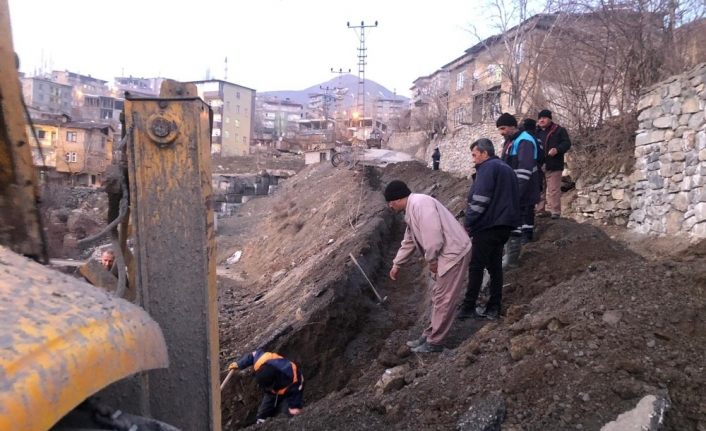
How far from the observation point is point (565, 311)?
431 centimetres

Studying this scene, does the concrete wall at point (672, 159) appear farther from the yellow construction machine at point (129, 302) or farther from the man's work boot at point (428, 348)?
the yellow construction machine at point (129, 302)

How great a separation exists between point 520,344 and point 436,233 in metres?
1.25

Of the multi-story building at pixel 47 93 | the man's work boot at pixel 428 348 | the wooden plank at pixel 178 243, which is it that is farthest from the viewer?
the multi-story building at pixel 47 93

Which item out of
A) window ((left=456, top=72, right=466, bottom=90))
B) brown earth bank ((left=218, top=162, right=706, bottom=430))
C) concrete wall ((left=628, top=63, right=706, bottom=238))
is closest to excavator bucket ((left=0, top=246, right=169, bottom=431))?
brown earth bank ((left=218, top=162, right=706, bottom=430))

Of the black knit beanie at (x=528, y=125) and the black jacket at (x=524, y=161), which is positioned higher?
the black knit beanie at (x=528, y=125)

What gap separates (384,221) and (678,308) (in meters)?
8.97

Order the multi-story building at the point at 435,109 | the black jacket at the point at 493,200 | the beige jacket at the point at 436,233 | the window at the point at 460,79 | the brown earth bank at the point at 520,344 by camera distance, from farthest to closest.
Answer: the window at the point at 460,79 → the multi-story building at the point at 435,109 → the black jacket at the point at 493,200 → the beige jacket at the point at 436,233 → the brown earth bank at the point at 520,344

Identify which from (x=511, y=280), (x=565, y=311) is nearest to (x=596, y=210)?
(x=511, y=280)

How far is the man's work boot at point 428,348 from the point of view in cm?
516

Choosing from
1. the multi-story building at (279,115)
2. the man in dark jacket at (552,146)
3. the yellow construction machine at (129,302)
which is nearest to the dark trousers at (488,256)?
the man in dark jacket at (552,146)

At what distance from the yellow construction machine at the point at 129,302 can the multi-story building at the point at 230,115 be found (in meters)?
70.5

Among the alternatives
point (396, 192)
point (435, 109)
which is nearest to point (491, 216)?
point (396, 192)

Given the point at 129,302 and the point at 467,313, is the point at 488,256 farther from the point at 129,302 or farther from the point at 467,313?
the point at 129,302

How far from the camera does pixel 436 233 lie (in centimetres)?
492
